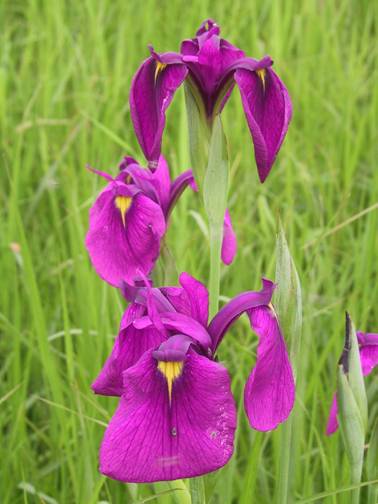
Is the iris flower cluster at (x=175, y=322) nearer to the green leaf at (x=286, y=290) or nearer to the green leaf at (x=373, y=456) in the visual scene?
the green leaf at (x=286, y=290)

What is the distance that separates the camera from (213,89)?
111 cm

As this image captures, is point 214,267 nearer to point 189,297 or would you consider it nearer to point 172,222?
point 189,297

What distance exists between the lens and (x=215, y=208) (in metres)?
1.13

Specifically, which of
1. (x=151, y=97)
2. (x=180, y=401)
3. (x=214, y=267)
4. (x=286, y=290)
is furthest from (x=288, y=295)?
(x=151, y=97)

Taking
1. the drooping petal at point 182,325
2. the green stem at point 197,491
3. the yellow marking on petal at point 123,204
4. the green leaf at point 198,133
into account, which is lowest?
the green stem at point 197,491

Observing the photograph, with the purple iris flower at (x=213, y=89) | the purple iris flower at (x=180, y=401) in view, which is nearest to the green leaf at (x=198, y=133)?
the purple iris flower at (x=213, y=89)

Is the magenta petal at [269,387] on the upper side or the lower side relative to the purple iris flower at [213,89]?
lower

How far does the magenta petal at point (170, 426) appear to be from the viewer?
0.89 m

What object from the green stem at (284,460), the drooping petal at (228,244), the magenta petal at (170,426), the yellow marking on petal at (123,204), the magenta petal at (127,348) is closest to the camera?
the magenta petal at (170,426)

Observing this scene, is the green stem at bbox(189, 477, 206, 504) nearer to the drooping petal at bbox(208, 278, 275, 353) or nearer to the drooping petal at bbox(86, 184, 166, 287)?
the drooping petal at bbox(208, 278, 275, 353)

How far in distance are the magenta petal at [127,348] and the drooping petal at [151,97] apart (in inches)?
9.0

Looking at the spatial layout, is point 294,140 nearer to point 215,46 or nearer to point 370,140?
point 370,140

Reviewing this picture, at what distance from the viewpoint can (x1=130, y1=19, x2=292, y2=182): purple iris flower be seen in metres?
1.06

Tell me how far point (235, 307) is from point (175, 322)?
89mm
